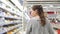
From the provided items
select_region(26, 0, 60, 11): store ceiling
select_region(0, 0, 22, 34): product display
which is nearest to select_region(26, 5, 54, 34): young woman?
select_region(26, 0, 60, 11): store ceiling

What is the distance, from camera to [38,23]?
241 cm

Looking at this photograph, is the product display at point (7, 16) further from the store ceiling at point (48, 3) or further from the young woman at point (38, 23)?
the young woman at point (38, 23)

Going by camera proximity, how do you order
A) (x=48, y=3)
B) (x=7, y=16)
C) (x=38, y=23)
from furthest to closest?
(x=7, y=16) → (x=48, y=3) → (x=38, y=23)

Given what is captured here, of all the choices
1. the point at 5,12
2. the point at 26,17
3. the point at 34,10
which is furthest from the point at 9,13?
the point at 34,10

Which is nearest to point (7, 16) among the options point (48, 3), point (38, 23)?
point (48, 3)

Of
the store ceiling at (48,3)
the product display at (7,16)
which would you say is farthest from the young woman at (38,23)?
the product display at (7,16)

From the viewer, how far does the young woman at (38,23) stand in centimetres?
236

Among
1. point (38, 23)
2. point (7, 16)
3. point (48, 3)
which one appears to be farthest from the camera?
point (7, 16)

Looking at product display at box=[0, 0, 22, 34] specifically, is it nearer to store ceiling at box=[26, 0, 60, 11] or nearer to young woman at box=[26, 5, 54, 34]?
store ceiling at box=[26, 0, 60, 11]

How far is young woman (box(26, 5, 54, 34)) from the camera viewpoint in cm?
236

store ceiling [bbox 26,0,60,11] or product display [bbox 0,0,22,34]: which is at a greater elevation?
store ceiling [bbox 26,0,60,11]

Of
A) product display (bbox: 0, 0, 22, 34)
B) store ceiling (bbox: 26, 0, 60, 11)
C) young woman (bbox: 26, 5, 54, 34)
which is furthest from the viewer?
product display (bbox: 0, 0, 22, 34)

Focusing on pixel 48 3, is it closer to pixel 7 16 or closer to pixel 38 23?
pixel 38 23

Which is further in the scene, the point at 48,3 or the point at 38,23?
the point at 48,3
